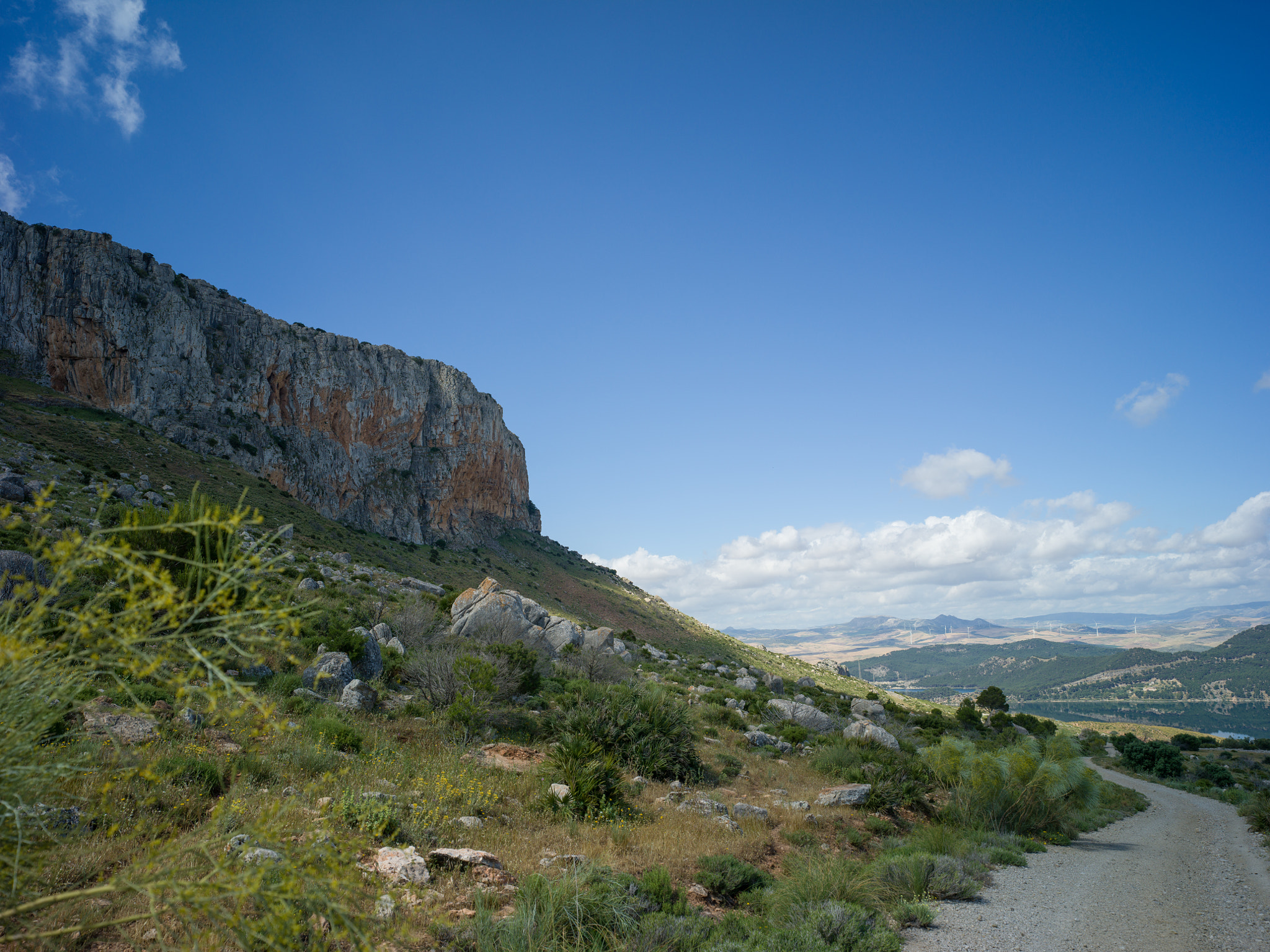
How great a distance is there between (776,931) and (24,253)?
6714 cm

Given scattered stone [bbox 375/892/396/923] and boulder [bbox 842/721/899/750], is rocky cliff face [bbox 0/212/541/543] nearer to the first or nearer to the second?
boulder [bbox 842/721/899/750]

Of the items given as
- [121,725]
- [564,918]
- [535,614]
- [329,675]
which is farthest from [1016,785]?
[535,614]

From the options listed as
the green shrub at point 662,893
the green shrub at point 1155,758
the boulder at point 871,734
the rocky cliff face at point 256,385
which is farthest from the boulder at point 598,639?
the rocky cliff face at point 256,385

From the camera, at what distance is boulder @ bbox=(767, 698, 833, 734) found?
20.3 m

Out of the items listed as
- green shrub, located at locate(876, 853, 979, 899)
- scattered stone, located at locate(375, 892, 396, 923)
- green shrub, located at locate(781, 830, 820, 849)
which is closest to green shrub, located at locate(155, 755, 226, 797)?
scattered stone, located at locate(375, 892, 396, 923)

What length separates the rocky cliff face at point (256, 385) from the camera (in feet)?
147

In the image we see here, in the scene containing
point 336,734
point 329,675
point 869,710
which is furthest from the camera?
point 869,710

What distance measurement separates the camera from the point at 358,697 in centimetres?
1041

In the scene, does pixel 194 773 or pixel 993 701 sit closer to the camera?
pixel 194 773

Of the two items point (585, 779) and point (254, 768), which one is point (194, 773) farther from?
point (585, 779)

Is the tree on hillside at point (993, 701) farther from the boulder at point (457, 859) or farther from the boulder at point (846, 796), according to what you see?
the boulder at point (457, 859)

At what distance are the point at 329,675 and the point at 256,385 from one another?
2126 inches

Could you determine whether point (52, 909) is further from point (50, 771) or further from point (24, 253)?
point (24, 253)

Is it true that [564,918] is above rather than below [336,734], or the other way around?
below
